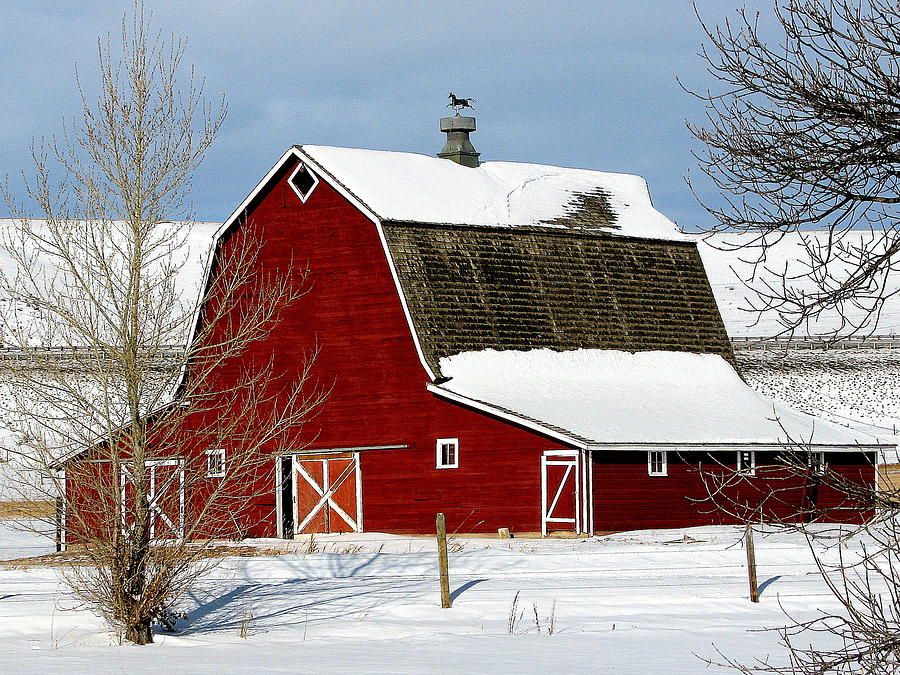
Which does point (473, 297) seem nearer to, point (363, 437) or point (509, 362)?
point (509, 362)

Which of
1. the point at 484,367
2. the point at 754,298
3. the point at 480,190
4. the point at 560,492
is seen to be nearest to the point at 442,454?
the point at 484,367

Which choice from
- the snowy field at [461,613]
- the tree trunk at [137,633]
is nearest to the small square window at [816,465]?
the snowy field at [461,613]

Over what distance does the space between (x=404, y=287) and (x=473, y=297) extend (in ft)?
6.63

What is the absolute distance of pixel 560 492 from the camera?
2692cm

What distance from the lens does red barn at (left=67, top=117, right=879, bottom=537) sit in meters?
27.3

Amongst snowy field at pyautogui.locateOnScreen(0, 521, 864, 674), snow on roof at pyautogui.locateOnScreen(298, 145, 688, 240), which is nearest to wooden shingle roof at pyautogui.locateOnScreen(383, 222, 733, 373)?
snow on roof at pyautogui.locateOnScreen(298, 145, 688, 240)

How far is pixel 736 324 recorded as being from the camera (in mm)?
80688

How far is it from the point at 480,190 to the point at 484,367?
6.42 metres

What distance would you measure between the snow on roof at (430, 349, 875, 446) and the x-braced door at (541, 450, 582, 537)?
708 mm

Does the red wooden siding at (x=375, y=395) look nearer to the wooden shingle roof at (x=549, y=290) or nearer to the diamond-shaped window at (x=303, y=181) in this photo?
the diamond-shaped window at (x=303, y=181)

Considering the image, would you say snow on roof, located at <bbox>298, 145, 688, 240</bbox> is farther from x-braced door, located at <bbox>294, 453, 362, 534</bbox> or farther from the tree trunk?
the tree trunk

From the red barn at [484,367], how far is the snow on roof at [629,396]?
7cm

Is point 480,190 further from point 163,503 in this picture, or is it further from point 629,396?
point 163,503

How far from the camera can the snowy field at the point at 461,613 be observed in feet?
45.0
